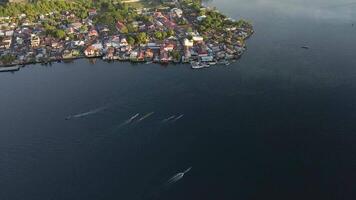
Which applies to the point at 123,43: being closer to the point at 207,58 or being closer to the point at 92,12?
the point at 207,58

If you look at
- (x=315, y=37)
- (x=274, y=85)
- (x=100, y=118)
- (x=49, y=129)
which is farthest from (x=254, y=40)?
(x=49, y=129)

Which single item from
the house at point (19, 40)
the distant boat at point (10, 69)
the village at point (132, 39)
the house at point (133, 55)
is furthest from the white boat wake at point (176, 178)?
the house at point (19, 40)

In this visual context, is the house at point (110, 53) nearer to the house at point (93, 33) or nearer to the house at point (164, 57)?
the house at point (93, 33)

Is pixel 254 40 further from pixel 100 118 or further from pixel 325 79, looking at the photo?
pixel 100 118

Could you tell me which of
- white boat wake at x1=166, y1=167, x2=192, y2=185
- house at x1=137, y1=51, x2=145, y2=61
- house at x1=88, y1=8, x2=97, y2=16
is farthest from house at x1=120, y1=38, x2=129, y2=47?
white boat wake at x1=166, y1=167, x2=192, y2=185

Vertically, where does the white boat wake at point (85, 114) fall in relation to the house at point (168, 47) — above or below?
below
